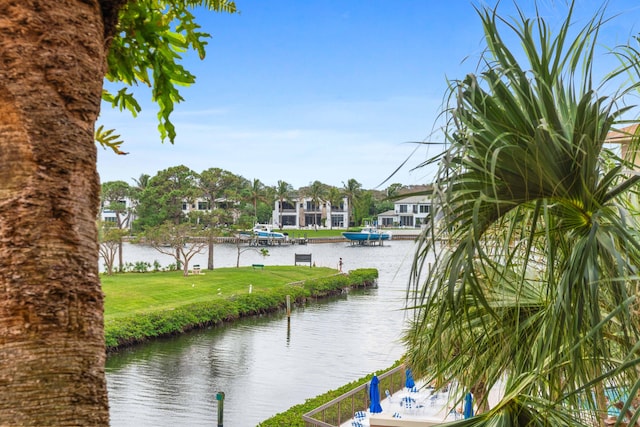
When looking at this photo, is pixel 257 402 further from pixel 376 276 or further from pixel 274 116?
pixel 274 116

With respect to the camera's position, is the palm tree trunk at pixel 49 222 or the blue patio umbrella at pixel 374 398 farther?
the blue patio umbrella at pixel 374 398

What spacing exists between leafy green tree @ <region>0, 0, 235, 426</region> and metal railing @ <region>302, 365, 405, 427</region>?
38.4 ft

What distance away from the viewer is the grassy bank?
3160 centimetres

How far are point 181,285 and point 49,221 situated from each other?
4352 centimetres

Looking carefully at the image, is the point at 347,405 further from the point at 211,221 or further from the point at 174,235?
the point at 211,221

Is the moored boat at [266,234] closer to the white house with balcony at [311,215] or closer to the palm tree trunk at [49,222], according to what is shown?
the white house with balcony at [311,215]

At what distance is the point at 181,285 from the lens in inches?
1746

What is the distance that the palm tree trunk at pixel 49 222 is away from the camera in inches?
72.1

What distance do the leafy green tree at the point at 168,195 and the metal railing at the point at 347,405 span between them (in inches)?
1647

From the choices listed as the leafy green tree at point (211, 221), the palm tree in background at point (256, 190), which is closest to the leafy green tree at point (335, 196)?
the palm tree in background at point (256, 190)

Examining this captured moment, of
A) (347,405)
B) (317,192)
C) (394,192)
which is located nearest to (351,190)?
(317,192)

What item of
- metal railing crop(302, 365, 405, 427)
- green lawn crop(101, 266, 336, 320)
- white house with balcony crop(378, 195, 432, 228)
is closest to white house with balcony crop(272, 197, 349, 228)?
white house with balcony crop(378, 195, 432, 228)

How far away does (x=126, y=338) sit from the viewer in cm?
2944

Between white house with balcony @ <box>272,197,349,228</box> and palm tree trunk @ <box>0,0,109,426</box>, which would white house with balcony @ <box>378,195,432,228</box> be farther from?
palm tree trunk @ <box>0,0,109,426</box>
